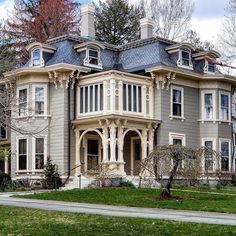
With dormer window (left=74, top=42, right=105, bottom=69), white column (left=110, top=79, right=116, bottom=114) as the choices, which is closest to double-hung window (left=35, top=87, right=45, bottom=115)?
dormer window (left=74, top=42, right=105, bottom=69)

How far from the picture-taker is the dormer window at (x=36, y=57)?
3509 cm

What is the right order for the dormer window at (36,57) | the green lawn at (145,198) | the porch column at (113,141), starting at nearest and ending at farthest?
the green lawn at (145,198) → the porch column at (113,141) → the dormer window at (36,57)

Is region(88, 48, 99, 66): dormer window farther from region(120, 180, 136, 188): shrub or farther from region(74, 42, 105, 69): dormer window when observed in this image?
region(120, 180, 136, 188): shrub

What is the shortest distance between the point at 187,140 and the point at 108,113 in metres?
6.29

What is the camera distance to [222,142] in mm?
36844

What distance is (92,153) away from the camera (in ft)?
115

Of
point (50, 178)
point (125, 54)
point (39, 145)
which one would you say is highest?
point (125, 54)

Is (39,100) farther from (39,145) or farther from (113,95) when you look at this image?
(113,95)

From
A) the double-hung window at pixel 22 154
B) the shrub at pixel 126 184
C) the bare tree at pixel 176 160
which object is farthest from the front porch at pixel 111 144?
the bare tree at pixel 176 160

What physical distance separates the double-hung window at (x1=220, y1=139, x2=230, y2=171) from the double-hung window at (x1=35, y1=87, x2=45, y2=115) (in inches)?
431

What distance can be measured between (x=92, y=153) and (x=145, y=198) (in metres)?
12.3

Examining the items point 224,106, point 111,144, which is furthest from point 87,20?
point 111,144

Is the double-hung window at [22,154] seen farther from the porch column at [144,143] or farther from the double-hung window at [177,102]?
the double-hung window at [177,102]

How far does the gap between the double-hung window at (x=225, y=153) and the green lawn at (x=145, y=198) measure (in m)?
11.8
